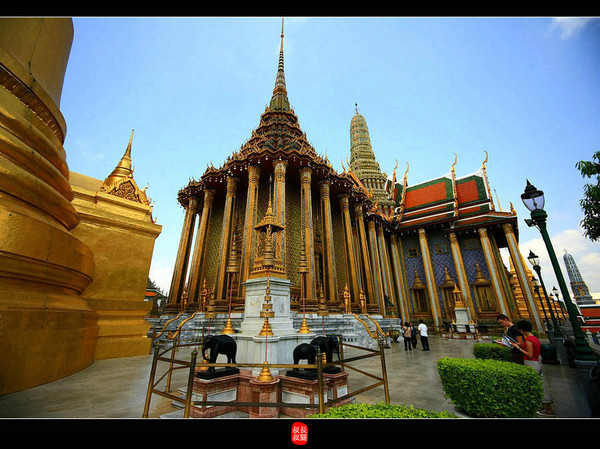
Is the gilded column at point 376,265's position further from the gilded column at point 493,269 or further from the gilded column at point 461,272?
the gilded column at point 493,269

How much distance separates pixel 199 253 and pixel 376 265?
11818 millimetres

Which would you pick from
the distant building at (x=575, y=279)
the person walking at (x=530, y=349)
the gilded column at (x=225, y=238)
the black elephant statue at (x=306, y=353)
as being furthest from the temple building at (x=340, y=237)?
the distant building at (x=575, y=279)

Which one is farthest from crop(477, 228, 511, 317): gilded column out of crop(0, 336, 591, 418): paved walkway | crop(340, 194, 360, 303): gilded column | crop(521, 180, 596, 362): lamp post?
crop(521, 180, 596, 362): lamp post

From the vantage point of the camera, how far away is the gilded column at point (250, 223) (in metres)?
11.5

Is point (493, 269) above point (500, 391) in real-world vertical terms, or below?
above

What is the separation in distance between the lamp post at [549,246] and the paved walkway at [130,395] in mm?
705

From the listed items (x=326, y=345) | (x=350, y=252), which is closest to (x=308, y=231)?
(x=350, y=252)

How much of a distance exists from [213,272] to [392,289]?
13.7 m

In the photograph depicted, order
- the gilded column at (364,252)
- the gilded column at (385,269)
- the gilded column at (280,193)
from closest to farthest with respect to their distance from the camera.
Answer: the gilded column at (280,193)
the gilded column at (364,252)
the gilded column at (385,269)

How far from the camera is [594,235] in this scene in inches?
328

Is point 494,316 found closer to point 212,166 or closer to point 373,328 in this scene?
point 373,328

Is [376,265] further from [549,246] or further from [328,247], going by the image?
[549,246]

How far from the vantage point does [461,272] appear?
1891cm
